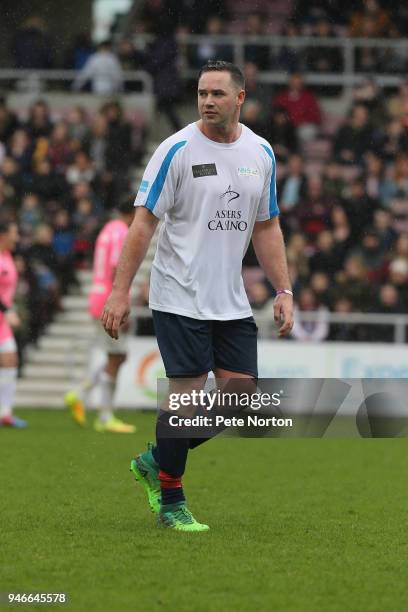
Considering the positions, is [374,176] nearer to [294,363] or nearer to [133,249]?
[294,363]

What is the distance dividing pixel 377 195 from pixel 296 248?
219 cm

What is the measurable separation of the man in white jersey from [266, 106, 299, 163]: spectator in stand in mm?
13841

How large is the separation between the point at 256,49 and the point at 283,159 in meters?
2.84

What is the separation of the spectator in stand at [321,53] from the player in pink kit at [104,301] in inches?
371

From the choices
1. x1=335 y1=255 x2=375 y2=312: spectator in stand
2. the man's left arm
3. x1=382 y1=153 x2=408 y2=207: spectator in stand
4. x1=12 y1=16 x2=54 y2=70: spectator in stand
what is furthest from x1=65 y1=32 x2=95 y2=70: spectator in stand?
the man's left arm

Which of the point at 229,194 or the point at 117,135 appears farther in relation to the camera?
the point at 117,135

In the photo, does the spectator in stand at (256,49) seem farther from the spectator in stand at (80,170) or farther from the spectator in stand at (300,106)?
the spectator in stand at (80,170)

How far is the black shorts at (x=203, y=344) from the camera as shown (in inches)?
280

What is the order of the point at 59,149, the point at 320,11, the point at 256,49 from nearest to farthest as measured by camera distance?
1. the point at 59,149
2. the point at 256,49
3. the point at 320,11

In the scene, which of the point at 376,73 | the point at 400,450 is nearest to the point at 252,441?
the point at 400,450

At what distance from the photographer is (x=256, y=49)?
23047 millimetres

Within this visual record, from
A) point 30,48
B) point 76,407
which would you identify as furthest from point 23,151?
point 76,407

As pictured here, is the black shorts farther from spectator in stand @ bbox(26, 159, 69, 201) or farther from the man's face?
spectator in stand @ bbox(26, 159, 69, 201)

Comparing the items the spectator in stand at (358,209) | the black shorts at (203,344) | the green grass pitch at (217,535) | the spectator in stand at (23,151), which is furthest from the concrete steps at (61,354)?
the black shorts at (203,344)
